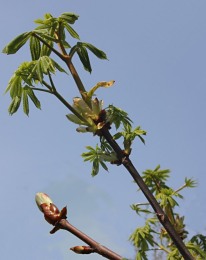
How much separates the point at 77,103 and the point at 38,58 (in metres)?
0.38

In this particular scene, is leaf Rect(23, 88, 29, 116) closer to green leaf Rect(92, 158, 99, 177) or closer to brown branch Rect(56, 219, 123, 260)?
green leaf Rect(92, 158, 99, 177)

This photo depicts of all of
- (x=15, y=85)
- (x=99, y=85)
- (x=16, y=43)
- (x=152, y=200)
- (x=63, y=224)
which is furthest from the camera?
(x=15, y=85)

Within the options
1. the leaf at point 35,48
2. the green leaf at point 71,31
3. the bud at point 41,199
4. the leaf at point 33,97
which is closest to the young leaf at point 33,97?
the leaf at point 33,97

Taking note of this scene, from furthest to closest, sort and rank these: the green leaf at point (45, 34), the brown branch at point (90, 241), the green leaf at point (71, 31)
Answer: the green leaf at point (71, 31) → the green leaf at point (45, 34) → the brown branch at point (90, 241)

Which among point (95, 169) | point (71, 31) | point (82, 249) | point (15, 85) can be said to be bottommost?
point (82, 249)

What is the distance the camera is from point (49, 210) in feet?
3.73

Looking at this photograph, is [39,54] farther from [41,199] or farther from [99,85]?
[41,199]

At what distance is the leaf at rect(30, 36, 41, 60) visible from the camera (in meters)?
1.84

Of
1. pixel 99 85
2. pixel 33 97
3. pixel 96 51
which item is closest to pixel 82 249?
pixel 99 85

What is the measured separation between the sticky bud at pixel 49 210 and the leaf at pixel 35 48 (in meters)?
0.87

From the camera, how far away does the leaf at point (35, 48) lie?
1845mm

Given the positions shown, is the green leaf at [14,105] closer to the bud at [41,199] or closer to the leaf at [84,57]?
the leaf at [84,57]

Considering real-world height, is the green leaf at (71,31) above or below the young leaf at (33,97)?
above

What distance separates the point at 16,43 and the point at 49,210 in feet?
2.95
